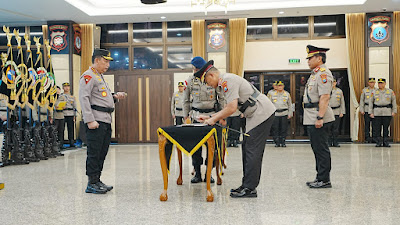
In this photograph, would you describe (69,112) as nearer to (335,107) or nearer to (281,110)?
(281,110)

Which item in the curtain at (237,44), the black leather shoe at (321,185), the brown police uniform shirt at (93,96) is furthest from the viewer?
the curtain at (237,44)

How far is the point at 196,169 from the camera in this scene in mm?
4699

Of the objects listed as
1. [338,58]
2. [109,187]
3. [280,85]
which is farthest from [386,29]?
[109,187]

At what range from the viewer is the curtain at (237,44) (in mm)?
10177

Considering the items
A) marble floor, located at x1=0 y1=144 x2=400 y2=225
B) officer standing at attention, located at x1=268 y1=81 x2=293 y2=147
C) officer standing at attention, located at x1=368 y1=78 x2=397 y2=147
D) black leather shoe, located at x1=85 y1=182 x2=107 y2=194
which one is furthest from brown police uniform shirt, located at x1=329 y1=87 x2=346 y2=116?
black leather shoe, located at x1=85 y1=182 x2=107 y2=194

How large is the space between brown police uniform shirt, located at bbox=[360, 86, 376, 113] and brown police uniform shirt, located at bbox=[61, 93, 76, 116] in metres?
7.07

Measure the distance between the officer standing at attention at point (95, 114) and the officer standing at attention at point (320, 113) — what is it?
7.32ft

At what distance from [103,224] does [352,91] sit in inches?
334

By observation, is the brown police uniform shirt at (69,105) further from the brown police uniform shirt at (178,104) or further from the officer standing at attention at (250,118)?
the officer standing at attention at (250,118)

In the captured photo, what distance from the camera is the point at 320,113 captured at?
409 centimetres

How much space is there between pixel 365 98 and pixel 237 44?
3.49m

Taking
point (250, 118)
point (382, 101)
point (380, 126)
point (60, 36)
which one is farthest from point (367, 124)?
point (60, 36)

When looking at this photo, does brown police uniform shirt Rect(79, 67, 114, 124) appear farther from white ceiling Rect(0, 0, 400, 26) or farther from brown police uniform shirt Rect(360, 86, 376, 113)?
brown police uniform shirt Rect(360, 86, 376, 113)

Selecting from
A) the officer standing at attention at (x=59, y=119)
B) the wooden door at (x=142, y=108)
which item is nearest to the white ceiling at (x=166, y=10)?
the wooden door at (x=142, y=108)
